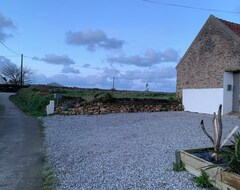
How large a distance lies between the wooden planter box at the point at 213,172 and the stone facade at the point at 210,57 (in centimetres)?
1268

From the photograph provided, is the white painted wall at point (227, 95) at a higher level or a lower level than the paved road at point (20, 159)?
higher

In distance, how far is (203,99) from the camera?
19.6 metres

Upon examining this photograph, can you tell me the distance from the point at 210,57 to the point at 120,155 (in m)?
13.5

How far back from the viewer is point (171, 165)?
21.3 ft

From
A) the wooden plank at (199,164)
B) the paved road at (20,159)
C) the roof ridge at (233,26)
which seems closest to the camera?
the wooden plank at (199,164)

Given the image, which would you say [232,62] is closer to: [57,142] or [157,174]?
[57,142]

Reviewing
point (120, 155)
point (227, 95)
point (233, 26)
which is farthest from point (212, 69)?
point (120, 155)

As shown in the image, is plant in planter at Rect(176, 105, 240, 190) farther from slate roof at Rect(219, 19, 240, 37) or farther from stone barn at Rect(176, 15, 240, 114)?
slate roof at Rect(219, 19, 240, 37)

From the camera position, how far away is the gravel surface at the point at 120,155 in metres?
5.62

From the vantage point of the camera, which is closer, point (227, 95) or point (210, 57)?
point (227, 95)

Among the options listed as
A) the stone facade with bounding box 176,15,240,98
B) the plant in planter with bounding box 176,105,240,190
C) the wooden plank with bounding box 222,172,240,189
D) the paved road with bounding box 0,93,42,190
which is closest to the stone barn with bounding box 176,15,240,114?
the stone facade with bounding box 176,15,240,98

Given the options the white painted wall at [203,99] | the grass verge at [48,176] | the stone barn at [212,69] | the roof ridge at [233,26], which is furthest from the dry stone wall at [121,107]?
the grass verge at [48,176]

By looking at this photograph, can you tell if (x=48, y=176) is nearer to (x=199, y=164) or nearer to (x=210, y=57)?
(x=199, y=164)

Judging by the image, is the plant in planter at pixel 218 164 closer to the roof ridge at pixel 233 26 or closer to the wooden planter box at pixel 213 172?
the wooden planter box at pixel 213 172
